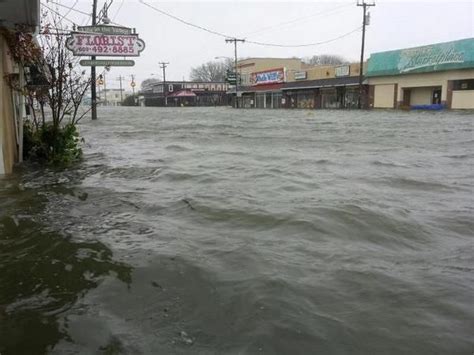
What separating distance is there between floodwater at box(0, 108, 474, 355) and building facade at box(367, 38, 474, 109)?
107ft

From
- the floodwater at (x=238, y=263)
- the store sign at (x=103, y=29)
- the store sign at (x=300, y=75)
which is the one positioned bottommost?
the floodwater at (x=238, y=263)

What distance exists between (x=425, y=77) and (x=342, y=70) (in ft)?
40.9

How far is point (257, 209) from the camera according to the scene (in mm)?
6844

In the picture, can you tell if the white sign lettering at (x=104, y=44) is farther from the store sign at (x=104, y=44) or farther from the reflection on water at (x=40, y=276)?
the reflection on water at (x=40, y=276)

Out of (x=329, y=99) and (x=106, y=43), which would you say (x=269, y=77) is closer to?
(x=329, y=99)

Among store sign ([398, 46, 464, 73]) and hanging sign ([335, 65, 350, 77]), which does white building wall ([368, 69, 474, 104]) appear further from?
hanging sign ([335, 65, 350, 77])

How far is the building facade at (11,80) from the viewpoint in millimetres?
7555

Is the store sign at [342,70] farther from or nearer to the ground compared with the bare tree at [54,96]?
farther from the ground

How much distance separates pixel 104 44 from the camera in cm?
1139

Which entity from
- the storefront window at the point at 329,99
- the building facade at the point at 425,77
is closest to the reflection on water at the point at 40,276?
the building facade at the point at 425,77

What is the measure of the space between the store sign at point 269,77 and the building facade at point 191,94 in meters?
26.5

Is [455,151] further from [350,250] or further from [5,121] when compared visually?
[5,121]

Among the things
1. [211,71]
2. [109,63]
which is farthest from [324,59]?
[109,63]

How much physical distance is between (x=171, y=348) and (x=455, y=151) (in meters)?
12.2
